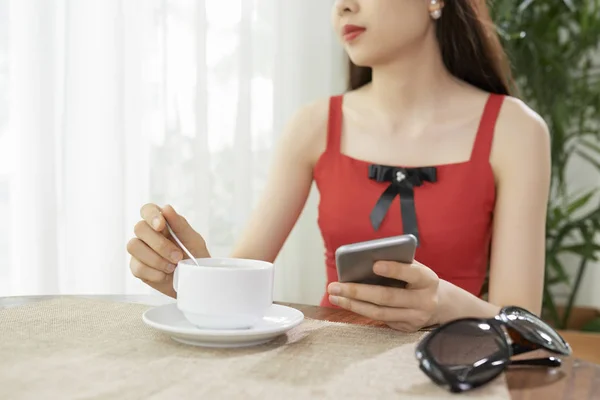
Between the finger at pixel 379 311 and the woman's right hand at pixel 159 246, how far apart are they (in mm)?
247

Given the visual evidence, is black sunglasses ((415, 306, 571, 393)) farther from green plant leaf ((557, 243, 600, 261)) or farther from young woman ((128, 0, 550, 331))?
green plant leaf ((557, 243, 600, 261))

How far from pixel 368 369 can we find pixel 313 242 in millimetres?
1917

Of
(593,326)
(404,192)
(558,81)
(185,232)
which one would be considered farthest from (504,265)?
(593,326)

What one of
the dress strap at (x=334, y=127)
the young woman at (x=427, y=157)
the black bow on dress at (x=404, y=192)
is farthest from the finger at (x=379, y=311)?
the dress strap at (x=334, y=127)

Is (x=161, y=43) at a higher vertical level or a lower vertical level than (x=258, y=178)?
higher

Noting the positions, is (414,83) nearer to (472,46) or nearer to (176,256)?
(472,46)

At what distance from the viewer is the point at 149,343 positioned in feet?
2.38

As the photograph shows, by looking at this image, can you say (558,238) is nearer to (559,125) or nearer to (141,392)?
(559,125)

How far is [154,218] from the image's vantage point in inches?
36.3

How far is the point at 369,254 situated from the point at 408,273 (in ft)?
0.24

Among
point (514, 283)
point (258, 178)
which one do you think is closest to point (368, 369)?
point (514, 283)

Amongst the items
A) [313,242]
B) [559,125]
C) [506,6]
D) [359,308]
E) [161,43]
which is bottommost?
[313,242]

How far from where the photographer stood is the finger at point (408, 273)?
78 centimetres

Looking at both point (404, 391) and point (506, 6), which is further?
point (506, 6)
